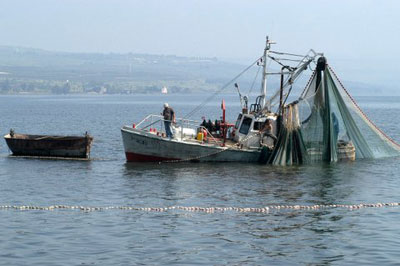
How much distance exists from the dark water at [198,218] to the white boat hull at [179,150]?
25.9 inches

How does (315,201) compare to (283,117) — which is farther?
(283,117)

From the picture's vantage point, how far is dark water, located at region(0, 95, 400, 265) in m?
19.1

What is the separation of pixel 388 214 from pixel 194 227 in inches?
269

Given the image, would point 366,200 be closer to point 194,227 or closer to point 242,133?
point 194,227

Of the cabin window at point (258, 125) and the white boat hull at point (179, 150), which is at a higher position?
the cabin window at point (258, 125)

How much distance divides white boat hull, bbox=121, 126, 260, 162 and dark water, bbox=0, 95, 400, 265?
66 centimetres

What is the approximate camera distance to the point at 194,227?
22.2 metres

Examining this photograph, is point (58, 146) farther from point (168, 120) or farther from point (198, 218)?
point (198, 218)

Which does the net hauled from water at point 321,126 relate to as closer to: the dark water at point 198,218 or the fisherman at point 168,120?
the dark water at point 198,218

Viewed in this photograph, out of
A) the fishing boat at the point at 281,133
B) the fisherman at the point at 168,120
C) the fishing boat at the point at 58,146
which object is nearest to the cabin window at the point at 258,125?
the fishing boat at the point at 281,133

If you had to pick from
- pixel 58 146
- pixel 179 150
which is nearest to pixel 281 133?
pixel 179 150

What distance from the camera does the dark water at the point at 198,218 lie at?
19.1m

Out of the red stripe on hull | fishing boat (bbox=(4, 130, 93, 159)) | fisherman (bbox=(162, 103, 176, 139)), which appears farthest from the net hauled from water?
fishing boat (bbox=(4, 130, 93, 159))

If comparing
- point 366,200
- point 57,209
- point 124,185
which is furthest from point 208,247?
point 124,185
